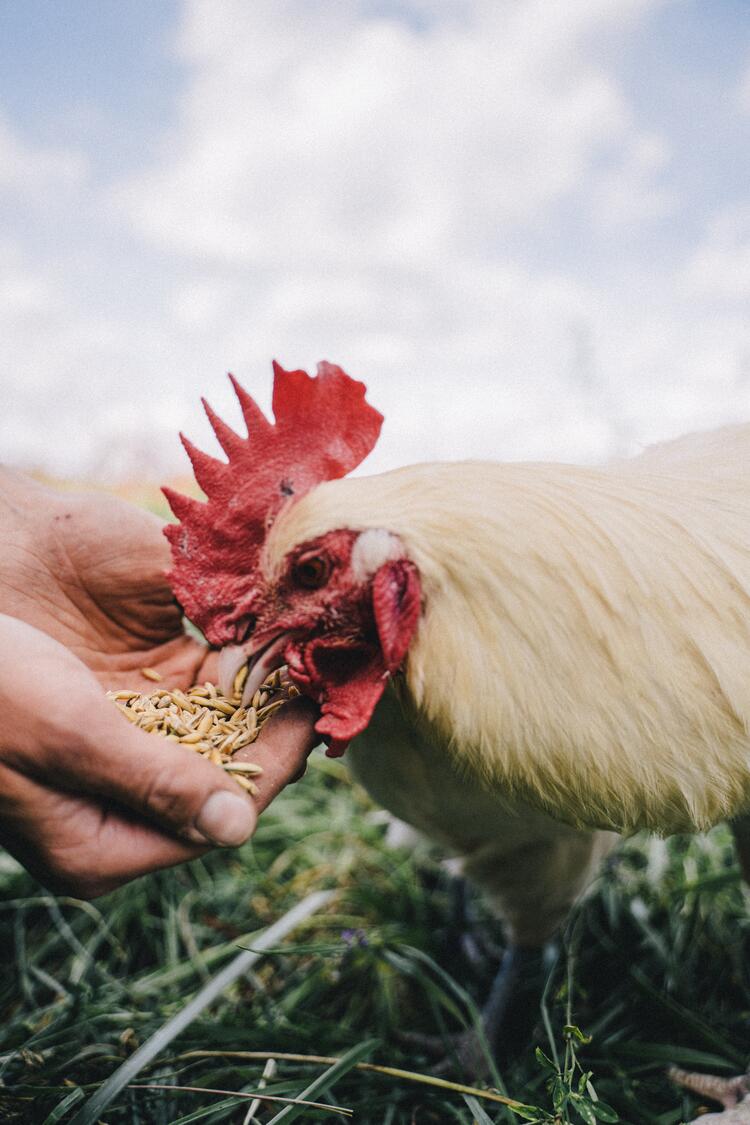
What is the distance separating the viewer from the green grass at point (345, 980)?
1.99 m

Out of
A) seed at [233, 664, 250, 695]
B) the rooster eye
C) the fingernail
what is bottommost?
the fingernail

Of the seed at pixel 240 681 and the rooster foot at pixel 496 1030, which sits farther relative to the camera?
the rooster foot at pixel 496 1030

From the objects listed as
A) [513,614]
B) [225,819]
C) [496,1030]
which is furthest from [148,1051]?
[513,614]

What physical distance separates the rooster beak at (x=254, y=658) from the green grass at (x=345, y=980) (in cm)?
73

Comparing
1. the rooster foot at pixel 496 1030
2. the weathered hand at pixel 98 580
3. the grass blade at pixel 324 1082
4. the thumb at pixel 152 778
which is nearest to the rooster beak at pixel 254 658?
the thumb at pixel 152 778

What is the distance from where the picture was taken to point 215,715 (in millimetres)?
1649

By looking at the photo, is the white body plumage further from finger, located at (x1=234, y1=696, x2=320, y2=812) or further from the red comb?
finger, located at (x1=234, y1=696, x2=320, y2=812)

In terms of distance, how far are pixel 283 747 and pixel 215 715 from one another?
7.5 inches

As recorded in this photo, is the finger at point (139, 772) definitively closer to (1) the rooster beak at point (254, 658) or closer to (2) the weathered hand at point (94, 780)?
(2) the weathered hand at point (94, 780)

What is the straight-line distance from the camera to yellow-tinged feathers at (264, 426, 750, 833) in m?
1.41

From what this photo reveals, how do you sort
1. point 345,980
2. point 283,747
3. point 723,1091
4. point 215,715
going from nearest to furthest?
1. point 283,747
2. point 215,715
3. point 723,1091
4. point 345,980

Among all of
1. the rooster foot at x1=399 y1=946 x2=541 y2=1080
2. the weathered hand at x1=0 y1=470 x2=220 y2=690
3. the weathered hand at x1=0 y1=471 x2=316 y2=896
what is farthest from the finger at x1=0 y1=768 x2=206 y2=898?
the rooster foot at x1=399 y1=946 x2=541 y2=1080

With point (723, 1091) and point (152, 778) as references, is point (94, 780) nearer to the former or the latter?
point (152, 778)

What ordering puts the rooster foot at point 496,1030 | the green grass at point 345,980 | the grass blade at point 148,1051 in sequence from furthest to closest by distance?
the rooster foot at point 496,1030 < the green grass at point 345,980 < the grass blade at point 148,1051
